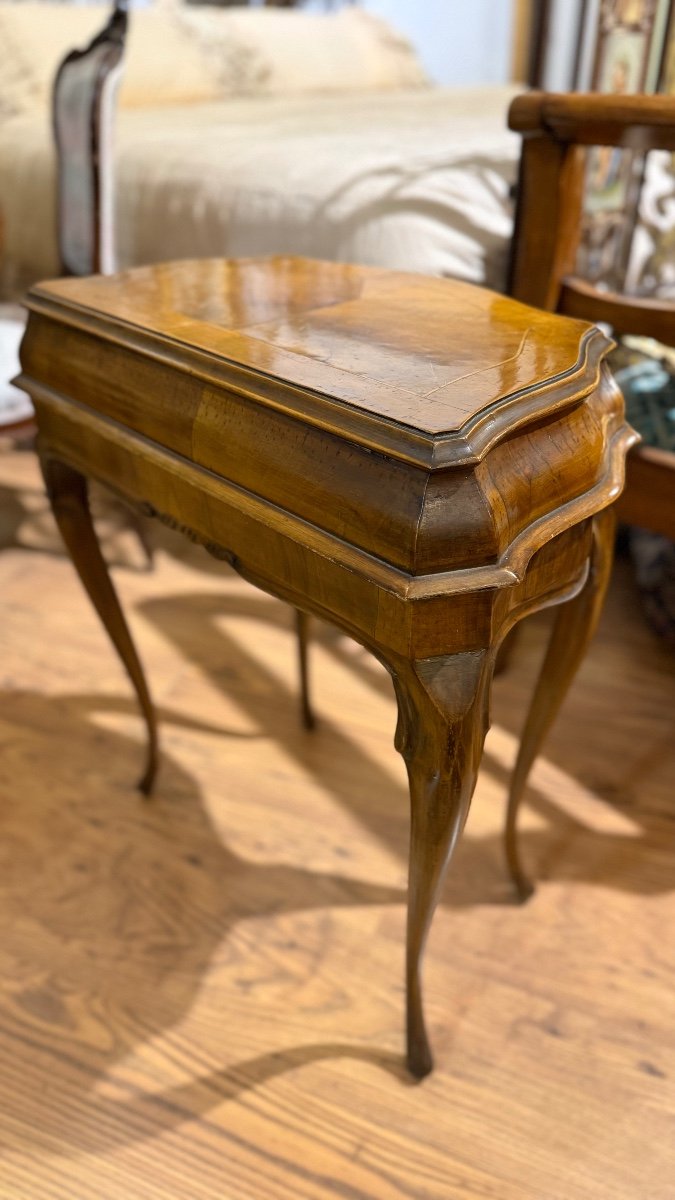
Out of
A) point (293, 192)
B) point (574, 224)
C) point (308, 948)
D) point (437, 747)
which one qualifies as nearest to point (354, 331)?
point (437, 747)

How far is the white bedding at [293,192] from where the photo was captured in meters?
1.60

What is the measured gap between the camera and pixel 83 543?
109 cm

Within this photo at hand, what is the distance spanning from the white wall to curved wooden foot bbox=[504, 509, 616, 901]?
471cm

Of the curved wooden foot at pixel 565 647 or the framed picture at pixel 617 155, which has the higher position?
the framed picture at pixel 617 155

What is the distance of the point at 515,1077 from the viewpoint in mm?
963

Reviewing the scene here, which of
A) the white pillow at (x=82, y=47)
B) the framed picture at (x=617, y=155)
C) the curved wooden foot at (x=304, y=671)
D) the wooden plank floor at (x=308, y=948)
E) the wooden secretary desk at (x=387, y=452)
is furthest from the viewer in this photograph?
the white pillow at (x=82, y=47)

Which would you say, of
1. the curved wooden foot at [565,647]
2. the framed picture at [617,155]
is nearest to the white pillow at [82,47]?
the framed picture at [617,155]

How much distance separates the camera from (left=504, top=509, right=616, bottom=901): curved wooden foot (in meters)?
0.91

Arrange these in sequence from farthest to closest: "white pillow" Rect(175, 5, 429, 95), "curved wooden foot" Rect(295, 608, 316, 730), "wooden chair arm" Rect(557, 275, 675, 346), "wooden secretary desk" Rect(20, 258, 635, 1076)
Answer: "white pillow" Rect(175, 5, 429, 95)
"curved wooden foot" Rect(295, 608, 316, 730)
"wooden chair arm" Rect(557, 275, 675, 346)
"wooden secretary desk" Rect(20, 258, 635, 1076)

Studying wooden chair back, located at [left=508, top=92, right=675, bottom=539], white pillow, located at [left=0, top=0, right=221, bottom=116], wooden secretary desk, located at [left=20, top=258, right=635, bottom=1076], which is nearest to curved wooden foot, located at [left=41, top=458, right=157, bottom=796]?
wooden secretary desk, located at [left=20, top=258, right=635, bottom=1076]

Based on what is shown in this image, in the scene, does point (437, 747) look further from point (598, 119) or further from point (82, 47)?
point (82, 47)

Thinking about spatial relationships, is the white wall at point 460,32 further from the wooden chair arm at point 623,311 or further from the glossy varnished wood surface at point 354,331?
the glossy varnished wood surface at point 354,331

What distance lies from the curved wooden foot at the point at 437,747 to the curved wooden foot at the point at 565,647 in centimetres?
27

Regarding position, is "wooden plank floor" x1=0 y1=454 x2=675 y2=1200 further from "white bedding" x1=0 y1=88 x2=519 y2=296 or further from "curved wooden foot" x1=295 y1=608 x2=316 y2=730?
"white bedding" x1=0 y1=88 x2=519 y2=296
